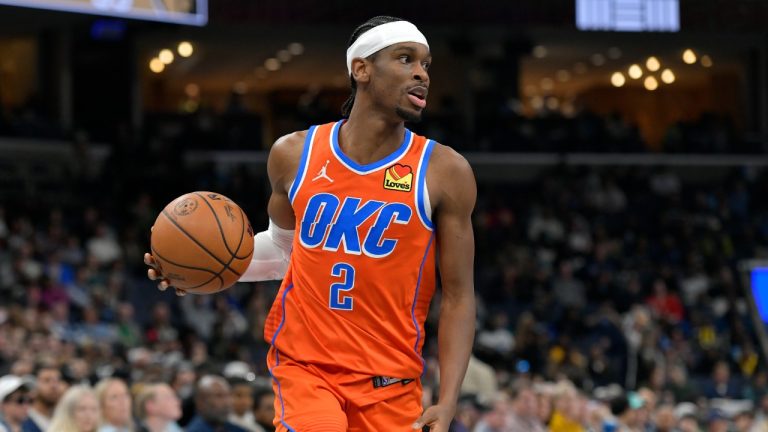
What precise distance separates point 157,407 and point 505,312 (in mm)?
11144

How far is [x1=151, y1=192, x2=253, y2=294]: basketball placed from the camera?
15.8ft

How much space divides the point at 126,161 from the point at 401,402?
15498 mm

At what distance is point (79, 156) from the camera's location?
20625 millimetres

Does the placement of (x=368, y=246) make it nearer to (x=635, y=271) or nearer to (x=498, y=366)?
(x=498, y=366)

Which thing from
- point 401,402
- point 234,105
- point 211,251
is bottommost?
point 401,402

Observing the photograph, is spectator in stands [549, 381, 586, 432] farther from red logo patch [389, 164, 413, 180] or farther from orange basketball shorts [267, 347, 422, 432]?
red logo patch [389, 164, 413, 180]

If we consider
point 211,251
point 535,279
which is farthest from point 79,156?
point 211,251

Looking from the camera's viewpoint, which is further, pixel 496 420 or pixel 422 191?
pixel 496 420

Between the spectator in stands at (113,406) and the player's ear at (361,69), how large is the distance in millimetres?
3732

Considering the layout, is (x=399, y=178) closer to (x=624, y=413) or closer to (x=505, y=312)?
(x=624, y=413)

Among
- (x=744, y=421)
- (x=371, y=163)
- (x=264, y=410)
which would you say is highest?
(x=371, y=163)

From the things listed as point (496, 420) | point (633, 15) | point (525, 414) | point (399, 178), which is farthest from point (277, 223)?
point (633, 15)

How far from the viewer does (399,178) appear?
473 cm

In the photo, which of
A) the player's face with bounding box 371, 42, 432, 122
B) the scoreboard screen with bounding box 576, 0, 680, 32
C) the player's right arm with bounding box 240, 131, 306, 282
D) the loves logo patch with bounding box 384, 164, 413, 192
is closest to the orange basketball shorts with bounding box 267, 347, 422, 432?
the player's right arm with bounding box 240, 131, 306, 282
